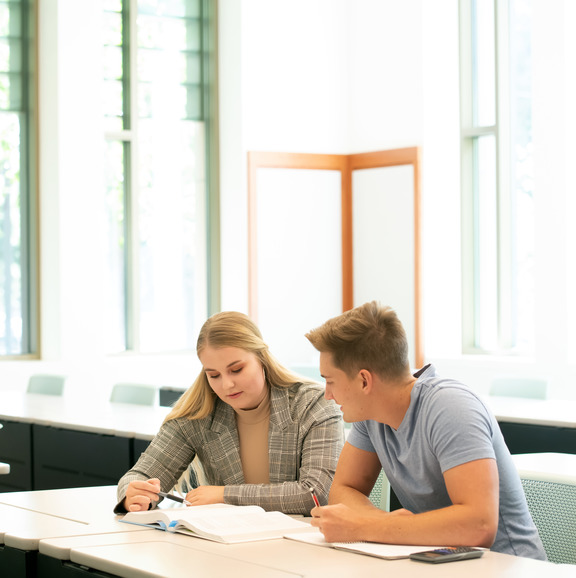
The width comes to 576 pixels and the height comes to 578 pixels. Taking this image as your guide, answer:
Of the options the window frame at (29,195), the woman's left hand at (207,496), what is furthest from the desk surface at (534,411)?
the window frame at (29,195)

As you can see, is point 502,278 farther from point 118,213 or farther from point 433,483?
point 433,483

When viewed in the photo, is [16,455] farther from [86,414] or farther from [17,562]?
[17,562]

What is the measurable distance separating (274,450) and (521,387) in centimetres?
295

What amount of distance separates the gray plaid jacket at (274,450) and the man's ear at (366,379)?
1.78 feet

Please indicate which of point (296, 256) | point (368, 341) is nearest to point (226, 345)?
point (368, 341)

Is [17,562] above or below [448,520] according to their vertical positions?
below

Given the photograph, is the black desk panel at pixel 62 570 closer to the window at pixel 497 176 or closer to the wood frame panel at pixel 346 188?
the wood frame panel at pixel 346 188

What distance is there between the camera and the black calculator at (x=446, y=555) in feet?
6.39

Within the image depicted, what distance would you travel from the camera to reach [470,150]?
26.5ft

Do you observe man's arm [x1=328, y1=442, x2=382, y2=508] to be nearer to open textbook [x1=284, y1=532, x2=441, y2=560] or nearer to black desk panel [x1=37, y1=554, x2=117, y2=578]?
open textbook [x1=284, y1=532, x2=441, y2=560]

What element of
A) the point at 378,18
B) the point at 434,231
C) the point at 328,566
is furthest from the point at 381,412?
the point at 378,18

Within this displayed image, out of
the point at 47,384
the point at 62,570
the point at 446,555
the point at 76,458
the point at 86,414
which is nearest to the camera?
the point at 446,555

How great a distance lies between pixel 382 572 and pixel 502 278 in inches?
246

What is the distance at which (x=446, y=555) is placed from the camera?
196 centimetres
